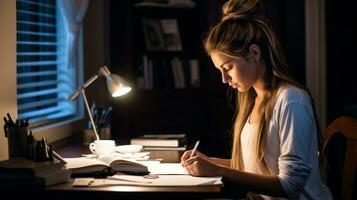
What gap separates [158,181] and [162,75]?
232cm

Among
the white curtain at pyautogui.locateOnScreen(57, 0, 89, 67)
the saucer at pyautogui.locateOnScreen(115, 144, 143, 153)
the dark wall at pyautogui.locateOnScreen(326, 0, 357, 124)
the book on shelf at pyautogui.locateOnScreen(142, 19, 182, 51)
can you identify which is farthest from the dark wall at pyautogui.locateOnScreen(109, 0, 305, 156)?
the saucer at pyautogui.locateOnScreen(115, 144, 143, 153)

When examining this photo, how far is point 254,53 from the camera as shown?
1775 mm

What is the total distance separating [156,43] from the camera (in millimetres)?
3943

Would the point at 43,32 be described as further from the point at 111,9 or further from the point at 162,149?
the point at 162,149

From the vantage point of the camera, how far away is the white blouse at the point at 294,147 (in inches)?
64.1

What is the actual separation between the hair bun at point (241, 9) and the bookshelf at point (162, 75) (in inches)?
78.2

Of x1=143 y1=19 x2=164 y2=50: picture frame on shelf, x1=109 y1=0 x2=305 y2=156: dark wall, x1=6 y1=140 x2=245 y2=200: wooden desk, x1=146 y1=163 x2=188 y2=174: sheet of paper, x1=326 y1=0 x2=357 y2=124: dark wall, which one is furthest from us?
x1=326 y1=0 x2=357 y2=124: dark wall

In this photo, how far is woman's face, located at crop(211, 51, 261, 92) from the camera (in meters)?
1.79

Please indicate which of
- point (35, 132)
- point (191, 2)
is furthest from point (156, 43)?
point (35, 132)

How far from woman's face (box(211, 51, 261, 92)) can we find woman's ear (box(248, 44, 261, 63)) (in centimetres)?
1

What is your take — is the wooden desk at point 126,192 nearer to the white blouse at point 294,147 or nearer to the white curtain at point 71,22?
the white blouse at point 294,147

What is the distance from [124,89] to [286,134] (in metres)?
0.86

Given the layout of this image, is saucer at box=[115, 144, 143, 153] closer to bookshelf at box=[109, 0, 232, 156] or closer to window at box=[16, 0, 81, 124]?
window at box=[16, 0, 81, 124]

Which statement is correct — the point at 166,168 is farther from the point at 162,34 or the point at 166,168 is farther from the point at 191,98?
the point at 162,34
